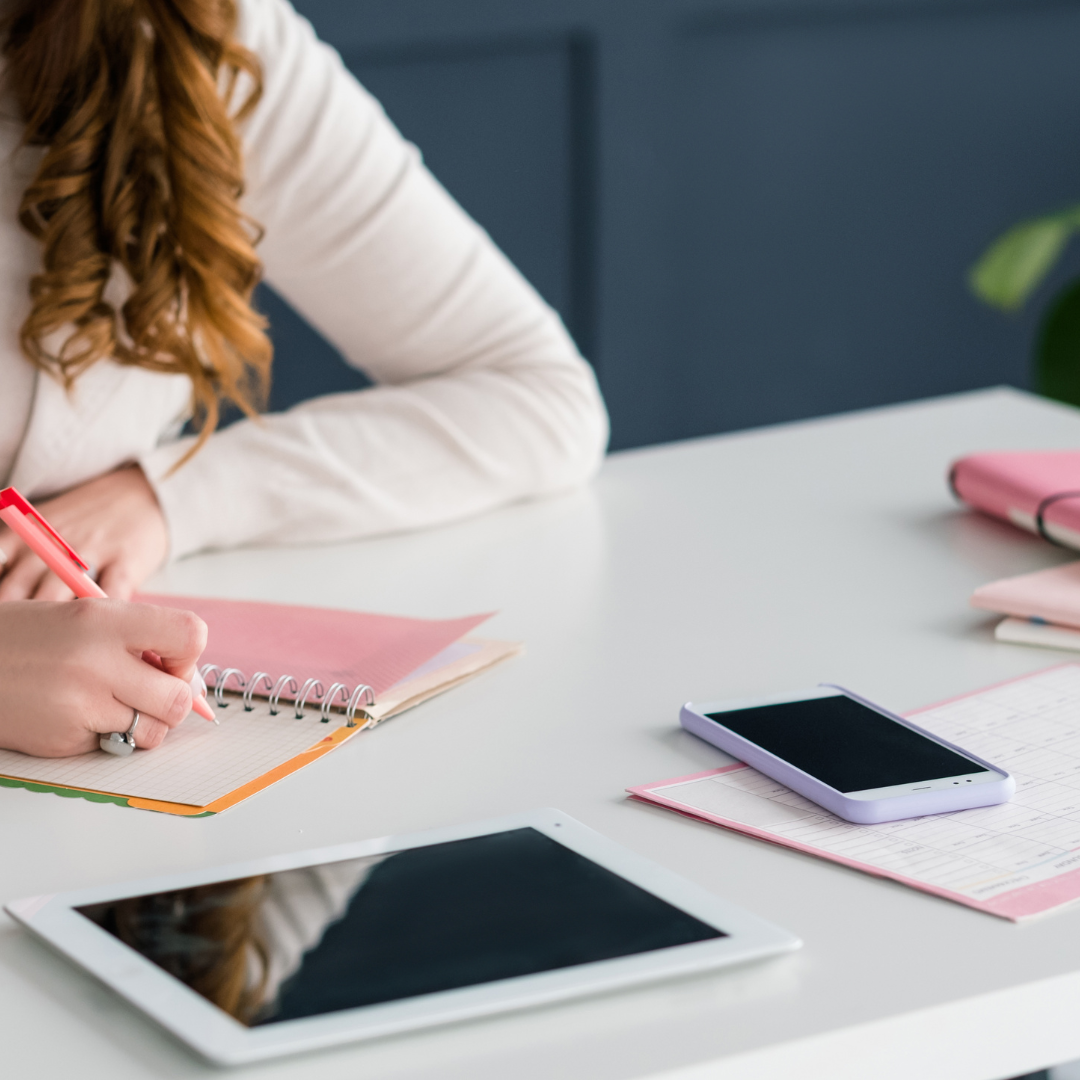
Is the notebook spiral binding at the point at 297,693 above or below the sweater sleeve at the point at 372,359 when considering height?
below

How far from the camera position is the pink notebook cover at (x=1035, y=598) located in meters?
0.82

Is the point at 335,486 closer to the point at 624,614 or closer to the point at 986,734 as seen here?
the point at 624,614

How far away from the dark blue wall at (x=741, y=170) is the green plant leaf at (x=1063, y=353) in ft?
1.22

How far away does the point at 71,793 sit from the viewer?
2.10ft

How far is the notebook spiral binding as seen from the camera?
28.1 inches

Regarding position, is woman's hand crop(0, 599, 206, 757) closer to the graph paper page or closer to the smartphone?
the graph paper page

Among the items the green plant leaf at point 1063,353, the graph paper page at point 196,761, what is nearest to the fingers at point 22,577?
the graph paper page at point 196,761

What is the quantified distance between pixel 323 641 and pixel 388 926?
32 centimetres

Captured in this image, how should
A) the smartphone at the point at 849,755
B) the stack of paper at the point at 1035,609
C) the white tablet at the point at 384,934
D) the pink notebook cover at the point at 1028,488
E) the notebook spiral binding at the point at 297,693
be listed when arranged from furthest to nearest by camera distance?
the pink notebook cover at the point at 1028,488 → the stack of paper at the point at 1035,609 → the notebook spiral binding at the point at 297,693 → the smartphone at the point at 849,755 → the white tablet at the point at 384,934

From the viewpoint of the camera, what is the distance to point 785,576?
931 millimetres

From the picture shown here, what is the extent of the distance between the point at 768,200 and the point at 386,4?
2.65 ft

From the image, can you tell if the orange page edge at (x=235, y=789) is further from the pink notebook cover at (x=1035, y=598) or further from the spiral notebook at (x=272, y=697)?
the pink notebook cover at (x=1035, y=598)

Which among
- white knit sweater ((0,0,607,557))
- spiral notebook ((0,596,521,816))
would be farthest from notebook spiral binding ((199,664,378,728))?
white knit sweater ((0,0,607,557))

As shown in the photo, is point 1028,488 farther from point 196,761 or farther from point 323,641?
point 196,761
